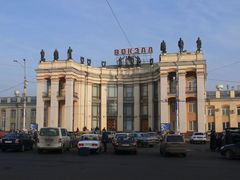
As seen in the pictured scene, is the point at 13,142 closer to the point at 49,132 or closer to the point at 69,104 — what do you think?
the point at 49,132

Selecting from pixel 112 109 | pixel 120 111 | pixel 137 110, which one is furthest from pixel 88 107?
pixel 137 110

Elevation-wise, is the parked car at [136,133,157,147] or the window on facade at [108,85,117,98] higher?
the window on facade at [108,85,117,98]

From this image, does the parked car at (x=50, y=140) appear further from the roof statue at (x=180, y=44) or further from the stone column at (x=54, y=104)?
the roof statue at (x=180, y=44)

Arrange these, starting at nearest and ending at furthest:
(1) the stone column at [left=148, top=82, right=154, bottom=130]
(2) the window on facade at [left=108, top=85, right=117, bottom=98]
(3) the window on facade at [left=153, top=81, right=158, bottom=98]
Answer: (3) the window on facade at [left=153, top=81, right=158, bottom=98] → (1) the stone column at [left=148, top=82, right=154, bottom=130] → (2) the window on facade at [left=108, top=85, right=117, bottom=98]

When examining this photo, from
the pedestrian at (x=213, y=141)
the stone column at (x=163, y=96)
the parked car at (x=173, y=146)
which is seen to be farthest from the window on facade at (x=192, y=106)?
the parked car at (x=173, y=146)

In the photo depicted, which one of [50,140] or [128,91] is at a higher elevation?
[128,91]

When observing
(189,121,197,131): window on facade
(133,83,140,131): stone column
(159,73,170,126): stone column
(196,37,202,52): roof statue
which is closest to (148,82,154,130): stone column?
(133,83,140,131): stone column

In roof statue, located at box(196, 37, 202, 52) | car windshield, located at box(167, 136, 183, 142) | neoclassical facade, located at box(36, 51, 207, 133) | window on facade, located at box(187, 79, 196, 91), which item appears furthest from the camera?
roof statue, located at box(196, 37, 202, 52)

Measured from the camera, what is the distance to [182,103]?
69125 mm

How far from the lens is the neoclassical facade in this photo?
69.7 meters

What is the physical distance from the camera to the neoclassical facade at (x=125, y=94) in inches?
2744

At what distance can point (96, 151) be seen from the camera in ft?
103

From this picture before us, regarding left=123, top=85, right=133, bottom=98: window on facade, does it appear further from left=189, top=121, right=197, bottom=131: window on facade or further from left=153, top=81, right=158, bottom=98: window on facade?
left=189, top=121, right=197, bottom=131: window on facade

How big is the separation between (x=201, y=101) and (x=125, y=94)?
17754 millimetres
